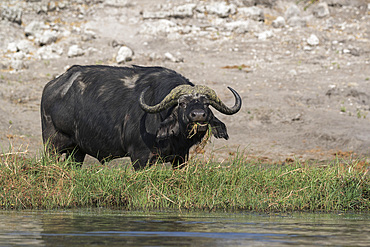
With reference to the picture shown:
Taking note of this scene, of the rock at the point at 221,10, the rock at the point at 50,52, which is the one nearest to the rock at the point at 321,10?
the rock at the point at 221,10

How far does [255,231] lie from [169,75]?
11.9 feet

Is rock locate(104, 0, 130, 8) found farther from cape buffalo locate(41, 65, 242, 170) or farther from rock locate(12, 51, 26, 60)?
cape buffalo locate(41, 65, 242, 170)

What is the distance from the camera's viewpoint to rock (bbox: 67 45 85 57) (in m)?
20.9

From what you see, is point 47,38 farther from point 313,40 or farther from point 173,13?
point 313,40

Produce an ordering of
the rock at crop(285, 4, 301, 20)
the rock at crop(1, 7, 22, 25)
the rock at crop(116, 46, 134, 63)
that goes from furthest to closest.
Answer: the rock at crop(285, 4, 301, 20) → the rock at crop(1, 7, 22, 25) → the rock at crop(116, 46, 134, 63)

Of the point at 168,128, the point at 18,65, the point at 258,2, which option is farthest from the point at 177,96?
the point at 258,2

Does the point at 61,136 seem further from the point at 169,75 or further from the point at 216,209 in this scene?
the point at 216,209

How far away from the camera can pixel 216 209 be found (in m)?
7.31

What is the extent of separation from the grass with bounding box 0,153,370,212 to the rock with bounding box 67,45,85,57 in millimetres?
13221

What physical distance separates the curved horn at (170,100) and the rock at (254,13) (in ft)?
52.2

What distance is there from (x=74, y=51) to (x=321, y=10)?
8580 millimetres

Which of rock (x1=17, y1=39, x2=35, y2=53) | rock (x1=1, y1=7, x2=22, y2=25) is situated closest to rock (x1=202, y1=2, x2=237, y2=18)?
rock (x1=17, y1=39, x2=35, y2=53)

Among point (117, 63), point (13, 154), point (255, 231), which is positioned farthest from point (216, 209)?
point (117, 63)

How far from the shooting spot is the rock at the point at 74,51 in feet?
68.6
